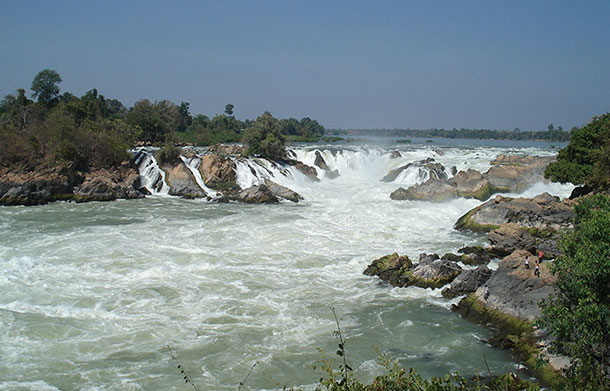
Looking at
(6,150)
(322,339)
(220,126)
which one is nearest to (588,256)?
(322,339)

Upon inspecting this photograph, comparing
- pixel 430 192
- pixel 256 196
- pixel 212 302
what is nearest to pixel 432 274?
pixel 212 302

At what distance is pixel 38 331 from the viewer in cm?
1198

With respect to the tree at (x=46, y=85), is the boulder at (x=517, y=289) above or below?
below

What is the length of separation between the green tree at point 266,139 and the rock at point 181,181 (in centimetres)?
831

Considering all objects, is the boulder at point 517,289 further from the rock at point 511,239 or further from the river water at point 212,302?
the rock at point 511,239

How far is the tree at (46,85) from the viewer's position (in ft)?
176

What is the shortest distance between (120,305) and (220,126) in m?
66.0

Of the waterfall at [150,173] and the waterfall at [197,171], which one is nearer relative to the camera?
the waterfall at [197,171]

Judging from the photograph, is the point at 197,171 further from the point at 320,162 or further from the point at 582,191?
the point at 582,191

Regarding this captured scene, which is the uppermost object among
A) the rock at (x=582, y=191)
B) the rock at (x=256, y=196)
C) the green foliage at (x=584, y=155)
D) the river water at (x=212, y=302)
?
the green foliage at (x=584, y=155)

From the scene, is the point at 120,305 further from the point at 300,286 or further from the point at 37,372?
the point at 300,286

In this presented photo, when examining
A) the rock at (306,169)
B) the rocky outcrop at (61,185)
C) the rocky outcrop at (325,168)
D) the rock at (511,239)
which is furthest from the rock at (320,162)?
the rock at (511,239)

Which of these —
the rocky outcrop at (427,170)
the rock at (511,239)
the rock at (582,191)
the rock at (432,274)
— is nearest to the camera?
the rock at (432,274)

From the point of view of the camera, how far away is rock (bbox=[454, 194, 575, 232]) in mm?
Result: 21094
